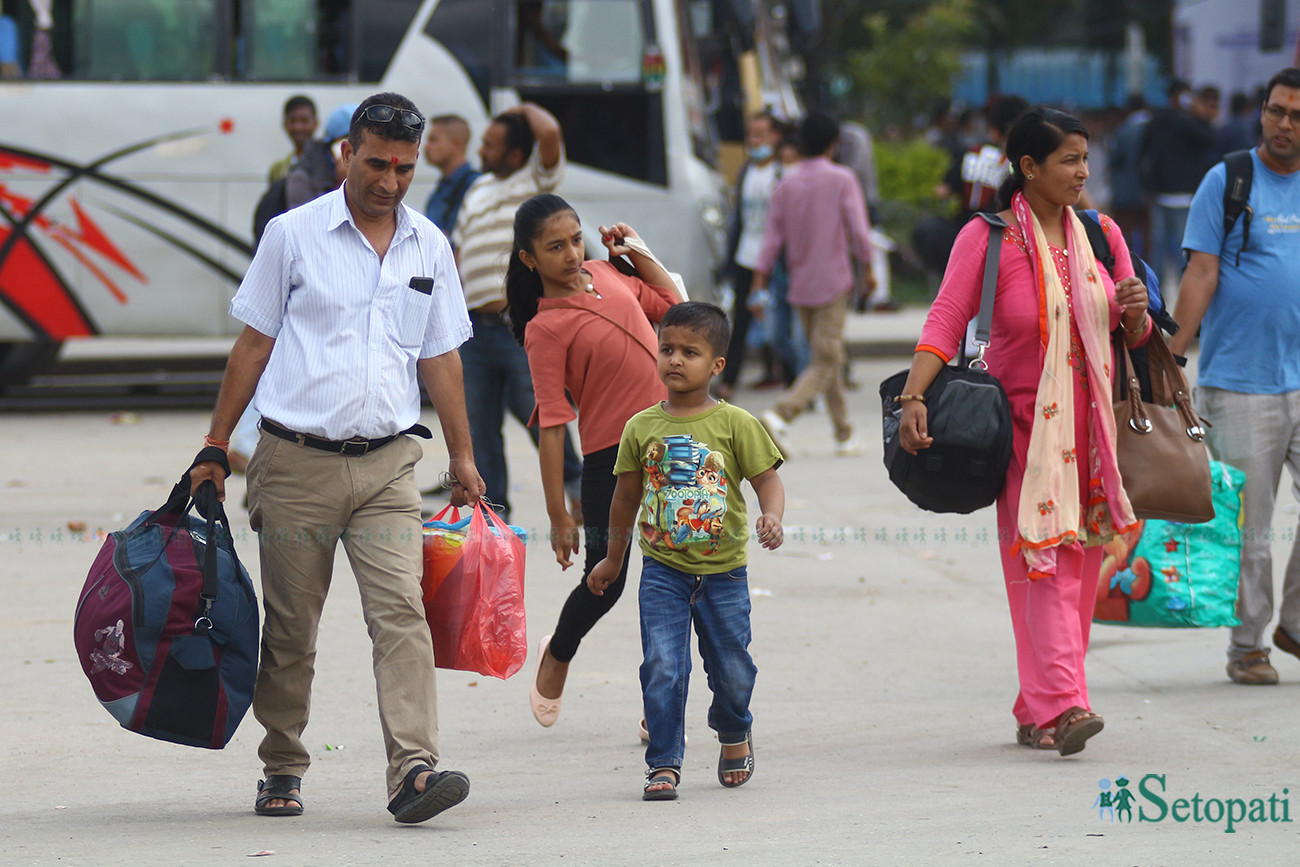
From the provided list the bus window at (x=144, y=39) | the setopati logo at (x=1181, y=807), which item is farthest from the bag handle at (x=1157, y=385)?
the bus window at (x=144, y=39)

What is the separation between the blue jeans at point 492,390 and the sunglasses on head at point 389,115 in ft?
11.5

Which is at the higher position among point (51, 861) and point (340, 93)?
point (340, 93)

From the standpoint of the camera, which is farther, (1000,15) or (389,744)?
(1000,15)

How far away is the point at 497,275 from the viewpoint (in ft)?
26.6

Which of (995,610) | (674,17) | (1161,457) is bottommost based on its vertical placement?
(995,610)

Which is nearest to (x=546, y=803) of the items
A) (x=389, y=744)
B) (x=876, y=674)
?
(x=389, y=744)

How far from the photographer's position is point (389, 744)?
174 inches

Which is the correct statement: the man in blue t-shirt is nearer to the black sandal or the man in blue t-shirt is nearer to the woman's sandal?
the woman's sandal

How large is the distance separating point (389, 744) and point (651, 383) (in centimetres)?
136

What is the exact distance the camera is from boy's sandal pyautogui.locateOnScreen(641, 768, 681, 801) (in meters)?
4.73

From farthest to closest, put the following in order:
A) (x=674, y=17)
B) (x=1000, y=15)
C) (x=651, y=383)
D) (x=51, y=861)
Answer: (x=1000, y=15)
(x=674, y=17)
(x=651, y=383)
(x=51, y=861)

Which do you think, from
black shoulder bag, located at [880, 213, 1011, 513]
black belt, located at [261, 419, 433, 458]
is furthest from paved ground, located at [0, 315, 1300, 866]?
black belt, located at [261, 419, 433, 458]

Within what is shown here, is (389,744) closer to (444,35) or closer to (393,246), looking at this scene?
(393,246)

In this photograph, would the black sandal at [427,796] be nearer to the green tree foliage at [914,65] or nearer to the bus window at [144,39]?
the bus window at [144,39]
